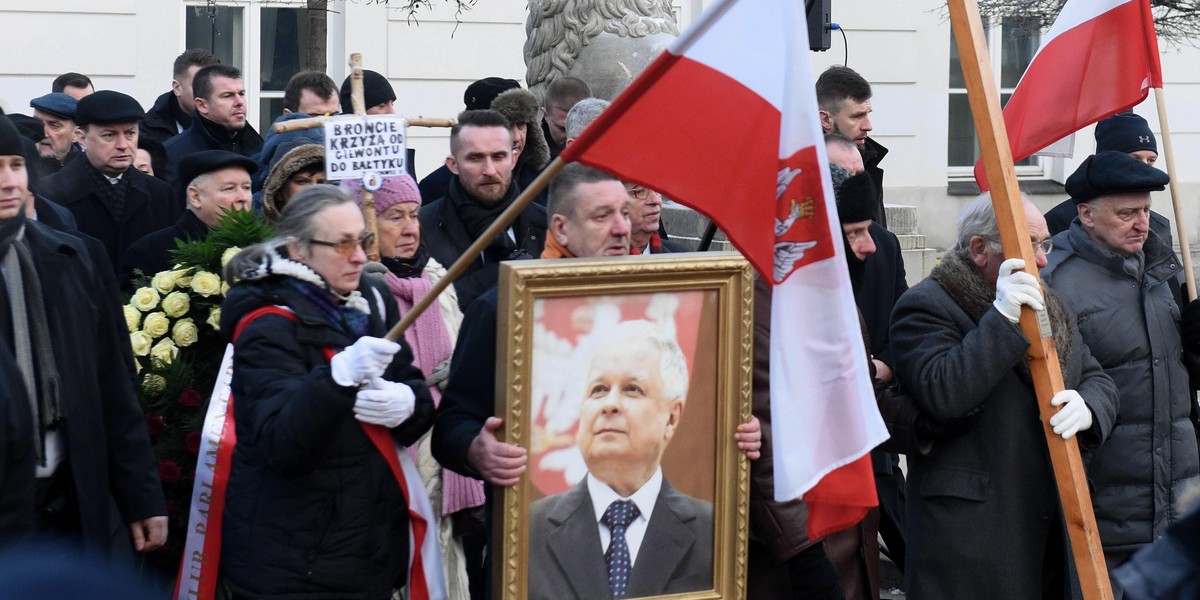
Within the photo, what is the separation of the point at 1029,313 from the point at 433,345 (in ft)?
5.68

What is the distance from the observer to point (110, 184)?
694 centimetres

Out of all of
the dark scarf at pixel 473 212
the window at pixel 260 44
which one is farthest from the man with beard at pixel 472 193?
the window at pixel 260 44

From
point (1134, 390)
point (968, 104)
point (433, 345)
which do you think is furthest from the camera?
point (968, 104)

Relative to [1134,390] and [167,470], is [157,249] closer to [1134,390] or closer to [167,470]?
[167,470]

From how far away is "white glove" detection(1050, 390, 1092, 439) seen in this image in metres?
4.79

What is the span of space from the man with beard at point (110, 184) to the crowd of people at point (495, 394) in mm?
951

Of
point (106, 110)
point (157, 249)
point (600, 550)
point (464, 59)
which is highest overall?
point (464, 59)

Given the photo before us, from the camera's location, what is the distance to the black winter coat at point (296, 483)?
4160mm

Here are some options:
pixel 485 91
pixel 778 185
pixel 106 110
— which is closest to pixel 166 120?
pixel 485 91

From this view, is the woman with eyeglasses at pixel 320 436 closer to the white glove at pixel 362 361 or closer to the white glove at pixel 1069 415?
the white glove at pixel 362 361

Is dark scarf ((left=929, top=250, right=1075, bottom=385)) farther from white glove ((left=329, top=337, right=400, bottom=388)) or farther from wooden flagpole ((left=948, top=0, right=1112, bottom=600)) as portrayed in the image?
white glove ((left=329, top=337, right=400, bottom=388))

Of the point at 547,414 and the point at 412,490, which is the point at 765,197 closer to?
the point at 547,414

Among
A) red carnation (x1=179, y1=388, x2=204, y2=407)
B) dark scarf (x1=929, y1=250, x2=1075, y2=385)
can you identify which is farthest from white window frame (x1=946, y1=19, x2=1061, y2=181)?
red carnation (x1=179, y1=388, x2=204, y2=407)

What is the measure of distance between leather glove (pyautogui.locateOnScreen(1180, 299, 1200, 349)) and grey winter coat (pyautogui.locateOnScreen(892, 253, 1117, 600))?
76 cm
